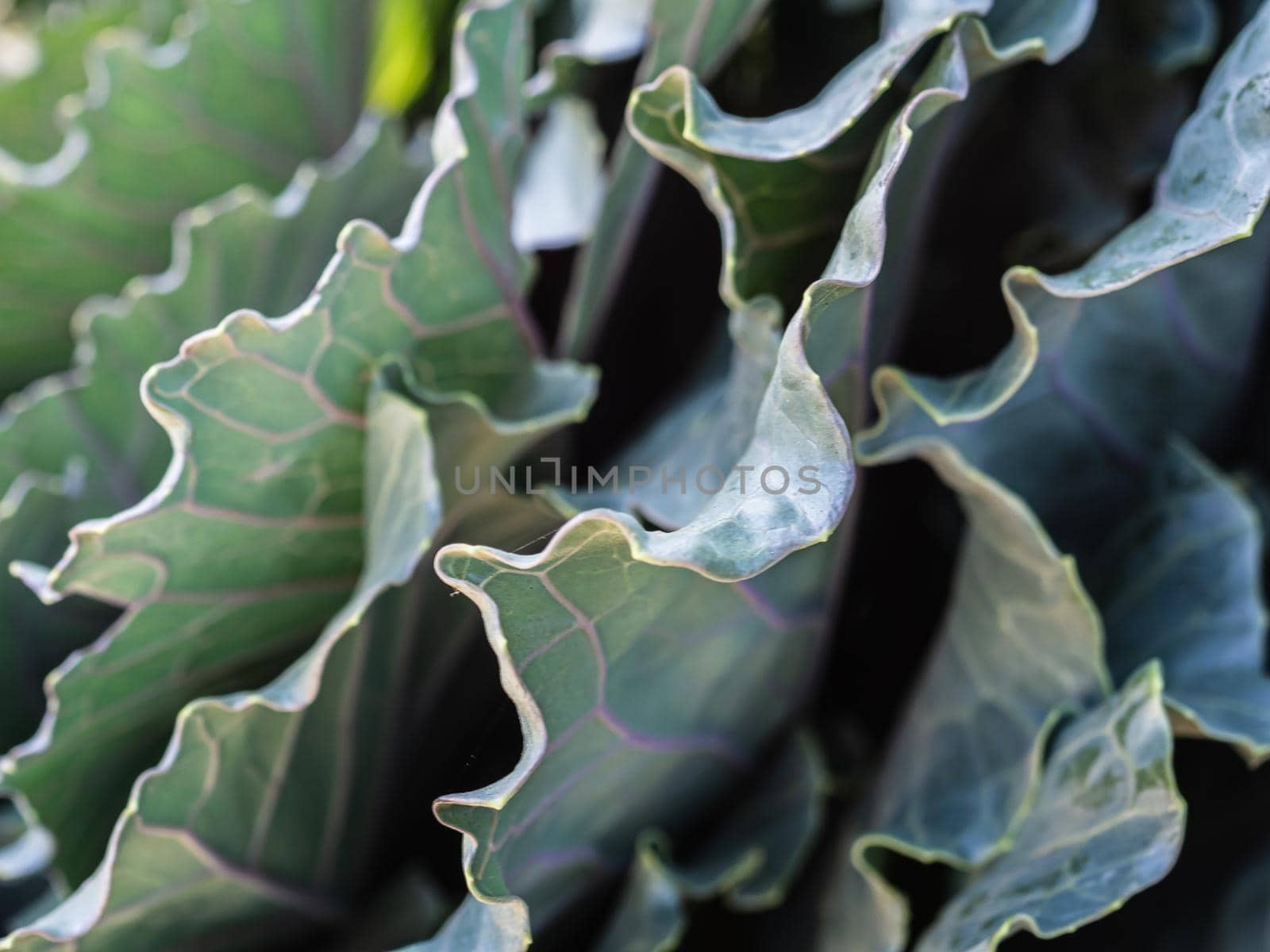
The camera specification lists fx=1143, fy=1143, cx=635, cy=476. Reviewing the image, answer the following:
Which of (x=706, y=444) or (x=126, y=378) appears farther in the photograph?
(x=126, y=378)

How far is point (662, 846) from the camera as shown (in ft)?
1.81

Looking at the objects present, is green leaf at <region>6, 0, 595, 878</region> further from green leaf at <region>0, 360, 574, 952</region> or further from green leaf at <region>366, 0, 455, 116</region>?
green leaf at <region>366, 0, 455, 116</region>

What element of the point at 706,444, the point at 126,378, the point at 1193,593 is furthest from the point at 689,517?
the point at 126,378

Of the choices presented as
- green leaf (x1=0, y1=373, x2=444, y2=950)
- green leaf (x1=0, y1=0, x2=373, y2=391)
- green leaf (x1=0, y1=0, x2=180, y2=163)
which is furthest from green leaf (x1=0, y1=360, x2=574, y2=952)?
green leaf (x1=0, y1=0, x2=180, y2=163)

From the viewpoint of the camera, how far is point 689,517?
0.45 metres

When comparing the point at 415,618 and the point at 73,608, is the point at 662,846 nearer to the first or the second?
the point at 415,618

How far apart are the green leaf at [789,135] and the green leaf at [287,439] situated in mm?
97

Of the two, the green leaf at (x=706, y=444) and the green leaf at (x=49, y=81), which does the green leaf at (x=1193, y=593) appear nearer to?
the green leaf at (x=706, y=444)

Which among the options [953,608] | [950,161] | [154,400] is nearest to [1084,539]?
[953,608]

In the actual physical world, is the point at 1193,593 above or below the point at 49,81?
below

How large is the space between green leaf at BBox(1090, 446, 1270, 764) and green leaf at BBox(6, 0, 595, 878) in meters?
0.29

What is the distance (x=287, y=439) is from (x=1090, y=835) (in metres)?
0.38

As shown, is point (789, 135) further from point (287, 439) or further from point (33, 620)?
point (33, 620)

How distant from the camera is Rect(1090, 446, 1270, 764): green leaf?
1.69 ft
